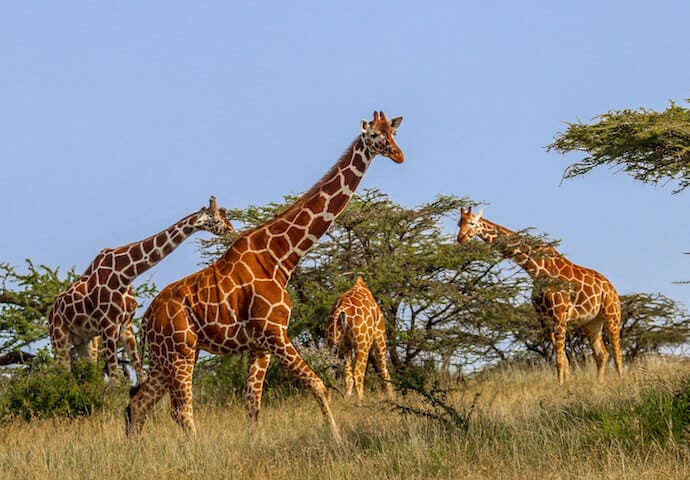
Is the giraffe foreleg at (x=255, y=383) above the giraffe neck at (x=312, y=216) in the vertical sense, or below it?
below

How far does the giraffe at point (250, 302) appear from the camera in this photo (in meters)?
11.9

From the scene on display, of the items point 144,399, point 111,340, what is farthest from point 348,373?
point 144,399

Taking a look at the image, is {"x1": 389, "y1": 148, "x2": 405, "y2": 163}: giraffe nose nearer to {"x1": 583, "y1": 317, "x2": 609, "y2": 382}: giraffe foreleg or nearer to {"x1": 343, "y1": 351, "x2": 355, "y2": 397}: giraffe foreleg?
{"x1": 343, "y1": 351, "x2": 355, "y2": 397}: giraffe foreleg

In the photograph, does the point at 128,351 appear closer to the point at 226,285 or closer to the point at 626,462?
the point at 226,285

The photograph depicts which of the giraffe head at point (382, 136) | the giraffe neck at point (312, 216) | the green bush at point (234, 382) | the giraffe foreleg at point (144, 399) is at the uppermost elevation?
the giraffe head at point (382, 136)

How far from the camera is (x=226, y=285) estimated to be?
39.5 ft

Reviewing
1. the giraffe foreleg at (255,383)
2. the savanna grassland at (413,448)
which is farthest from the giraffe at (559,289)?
the giraffe foreleg at (255,383)

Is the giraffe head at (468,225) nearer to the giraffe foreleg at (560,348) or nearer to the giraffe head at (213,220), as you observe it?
the giraffe foreleg at (560,348)

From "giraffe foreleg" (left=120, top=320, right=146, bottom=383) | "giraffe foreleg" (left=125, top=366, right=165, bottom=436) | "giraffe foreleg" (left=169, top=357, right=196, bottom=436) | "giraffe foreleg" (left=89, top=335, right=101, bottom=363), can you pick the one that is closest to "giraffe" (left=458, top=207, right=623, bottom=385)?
"giraffe foreleg" (left=120, top=320, right=146, bottom=383)

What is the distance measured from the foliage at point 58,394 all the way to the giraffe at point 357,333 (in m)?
3.61

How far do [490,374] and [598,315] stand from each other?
2415 mm

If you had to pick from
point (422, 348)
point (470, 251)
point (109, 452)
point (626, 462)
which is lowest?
point (626, 462)

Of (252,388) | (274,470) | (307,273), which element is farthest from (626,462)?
(307,273)

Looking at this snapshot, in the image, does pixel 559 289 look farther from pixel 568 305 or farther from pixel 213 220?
pixel 213 220
